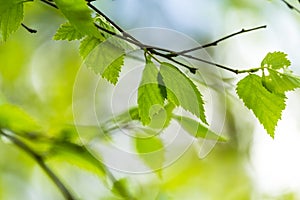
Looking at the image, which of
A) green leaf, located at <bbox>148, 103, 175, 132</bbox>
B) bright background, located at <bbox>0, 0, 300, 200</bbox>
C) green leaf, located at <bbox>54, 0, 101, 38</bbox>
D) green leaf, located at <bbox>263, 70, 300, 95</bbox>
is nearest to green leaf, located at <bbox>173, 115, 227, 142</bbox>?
green leaf, located at <bbox>148, 103, 175, 132</bbox>

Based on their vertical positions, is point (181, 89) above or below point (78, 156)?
above

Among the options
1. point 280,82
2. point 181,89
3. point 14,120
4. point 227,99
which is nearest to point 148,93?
point 181,89

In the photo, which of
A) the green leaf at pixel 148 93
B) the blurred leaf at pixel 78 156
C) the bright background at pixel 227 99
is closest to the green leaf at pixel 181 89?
the green leaf at pixel 148 93

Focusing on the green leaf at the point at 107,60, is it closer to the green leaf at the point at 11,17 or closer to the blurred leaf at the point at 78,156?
the green leaf at the point at 11,17

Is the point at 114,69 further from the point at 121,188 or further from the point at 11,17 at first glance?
the point at 121,188

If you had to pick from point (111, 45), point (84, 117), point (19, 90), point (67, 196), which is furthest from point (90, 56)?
point (19, 90)
